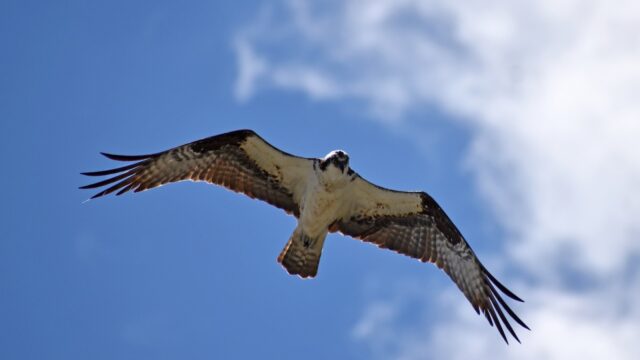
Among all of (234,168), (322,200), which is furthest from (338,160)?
(234,168)

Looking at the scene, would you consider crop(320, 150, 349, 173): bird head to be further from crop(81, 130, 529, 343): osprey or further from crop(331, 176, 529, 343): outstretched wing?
crop(331, 176, 529, 343): outstretched wing

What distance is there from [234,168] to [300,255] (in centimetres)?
169

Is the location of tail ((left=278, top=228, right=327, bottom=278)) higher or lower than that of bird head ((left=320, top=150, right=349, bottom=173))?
lower

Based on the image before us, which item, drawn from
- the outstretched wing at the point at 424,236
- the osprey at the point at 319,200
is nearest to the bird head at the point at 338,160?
the osprey at the point at 319,200

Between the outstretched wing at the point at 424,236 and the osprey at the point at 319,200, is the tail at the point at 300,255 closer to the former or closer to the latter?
the osprey at the point at 319,200

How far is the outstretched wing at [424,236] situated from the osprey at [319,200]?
0.05 ft

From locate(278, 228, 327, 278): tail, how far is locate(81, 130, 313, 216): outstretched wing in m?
0.51

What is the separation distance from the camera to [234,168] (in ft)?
52.7

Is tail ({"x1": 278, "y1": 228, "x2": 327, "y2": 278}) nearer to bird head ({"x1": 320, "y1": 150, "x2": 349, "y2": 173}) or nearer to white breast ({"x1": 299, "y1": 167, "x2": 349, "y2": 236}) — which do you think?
white breast ({"x1": 299, "y1": 167, "x2": 349, "y2": 236})

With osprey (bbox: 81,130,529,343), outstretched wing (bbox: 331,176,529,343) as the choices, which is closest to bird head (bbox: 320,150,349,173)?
osprey (bbox: 81,130,529,343)

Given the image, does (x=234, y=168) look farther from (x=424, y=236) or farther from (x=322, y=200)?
(x=424, y=236)

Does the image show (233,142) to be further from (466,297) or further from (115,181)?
(466,297)

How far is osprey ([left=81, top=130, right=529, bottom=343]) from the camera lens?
15656 millimetres

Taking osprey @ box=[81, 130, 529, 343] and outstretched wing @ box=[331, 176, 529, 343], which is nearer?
osprey @ box=[81, 130, 529, 343]
